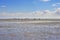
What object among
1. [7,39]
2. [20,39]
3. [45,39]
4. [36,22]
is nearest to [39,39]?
[45,39]

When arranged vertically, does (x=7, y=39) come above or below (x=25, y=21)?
above

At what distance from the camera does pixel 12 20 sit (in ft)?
40.3

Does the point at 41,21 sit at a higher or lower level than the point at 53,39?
lower

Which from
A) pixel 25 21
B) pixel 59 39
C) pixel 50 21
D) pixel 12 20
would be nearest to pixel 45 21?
pixel 50 21

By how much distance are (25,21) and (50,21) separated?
2.01 m

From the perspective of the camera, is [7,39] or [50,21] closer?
[7,39]

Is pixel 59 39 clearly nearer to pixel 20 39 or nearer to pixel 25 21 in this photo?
pixel 20 39

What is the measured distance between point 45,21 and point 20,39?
24.8ft

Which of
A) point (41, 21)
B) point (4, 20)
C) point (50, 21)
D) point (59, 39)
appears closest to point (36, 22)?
point (41, 21)

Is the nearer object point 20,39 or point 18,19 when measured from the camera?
point 20,39

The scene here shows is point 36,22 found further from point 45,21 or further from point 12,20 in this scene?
point 12,20

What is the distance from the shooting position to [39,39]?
5102mm

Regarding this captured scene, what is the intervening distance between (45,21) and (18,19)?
2199 millimetres

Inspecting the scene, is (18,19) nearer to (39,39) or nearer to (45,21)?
(45,21)
